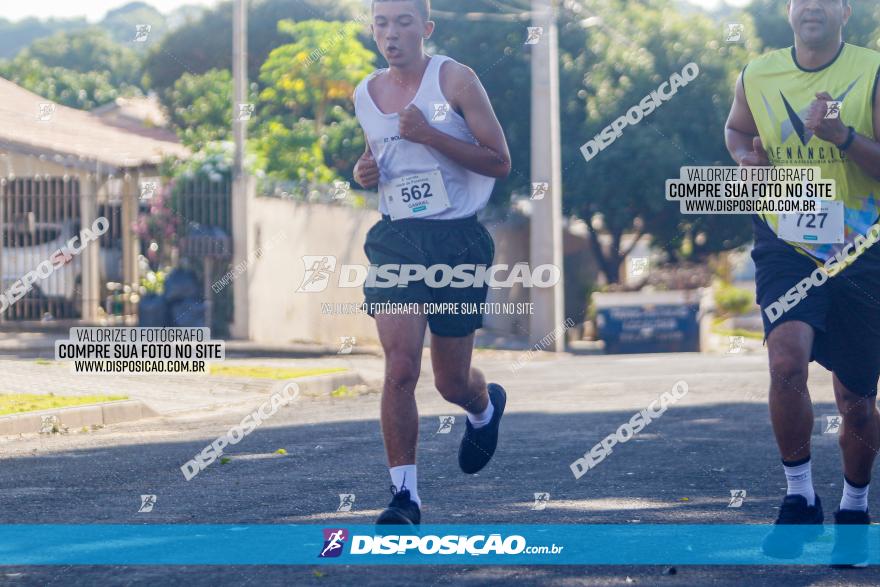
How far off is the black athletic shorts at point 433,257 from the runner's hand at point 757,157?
1054 millimetres

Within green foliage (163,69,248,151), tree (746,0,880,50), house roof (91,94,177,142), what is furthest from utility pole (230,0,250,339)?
tree (746,0,880,50)

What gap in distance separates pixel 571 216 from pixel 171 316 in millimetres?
17064

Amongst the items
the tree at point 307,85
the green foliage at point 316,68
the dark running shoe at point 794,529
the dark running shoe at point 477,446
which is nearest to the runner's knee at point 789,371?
the dark running shoe at point 794,529

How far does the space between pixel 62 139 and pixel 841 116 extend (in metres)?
18.5

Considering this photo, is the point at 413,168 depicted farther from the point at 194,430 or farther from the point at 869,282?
the point at 194,430

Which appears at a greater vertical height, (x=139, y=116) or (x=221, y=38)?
(x=221, y=38)

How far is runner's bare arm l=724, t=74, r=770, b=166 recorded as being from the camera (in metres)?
5.18

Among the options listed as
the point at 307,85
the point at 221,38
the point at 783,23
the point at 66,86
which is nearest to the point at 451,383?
the point at 307,85

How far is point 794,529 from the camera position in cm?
477

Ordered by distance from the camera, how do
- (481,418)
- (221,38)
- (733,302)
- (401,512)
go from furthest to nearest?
(221,38), (733,302), (481,418), (401,512)

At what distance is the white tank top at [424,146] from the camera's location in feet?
17.5

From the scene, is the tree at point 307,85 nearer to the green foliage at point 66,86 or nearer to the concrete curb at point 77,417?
the green foliage at point 66,86

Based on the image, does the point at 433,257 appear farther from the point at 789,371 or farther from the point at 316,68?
the point at 316,68

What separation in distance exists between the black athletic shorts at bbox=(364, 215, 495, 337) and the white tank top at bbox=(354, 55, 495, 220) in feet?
0.21
